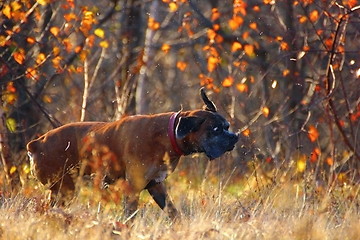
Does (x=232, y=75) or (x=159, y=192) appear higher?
(x=159, y=192)

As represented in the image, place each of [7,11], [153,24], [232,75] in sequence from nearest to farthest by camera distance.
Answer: [7,11]
[153,24]
[232,75]

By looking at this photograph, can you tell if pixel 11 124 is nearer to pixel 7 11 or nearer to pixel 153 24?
pixel 7 11

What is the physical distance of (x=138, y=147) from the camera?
31.3ft

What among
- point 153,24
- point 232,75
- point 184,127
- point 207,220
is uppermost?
point 184,127

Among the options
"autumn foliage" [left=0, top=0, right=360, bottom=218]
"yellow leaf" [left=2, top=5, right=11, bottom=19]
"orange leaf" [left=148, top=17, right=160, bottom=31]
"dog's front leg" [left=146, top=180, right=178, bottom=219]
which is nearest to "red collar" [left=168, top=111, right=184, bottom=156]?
"dog's front leg" [left=146, top=180, right=178, bottom=219]

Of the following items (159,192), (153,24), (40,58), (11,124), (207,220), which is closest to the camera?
(207,220)

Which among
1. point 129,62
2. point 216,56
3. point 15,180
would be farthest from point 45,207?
point 129,62

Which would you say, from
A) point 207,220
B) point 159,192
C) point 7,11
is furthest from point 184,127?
point 7,11

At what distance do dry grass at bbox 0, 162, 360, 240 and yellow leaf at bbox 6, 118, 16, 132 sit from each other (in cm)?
478

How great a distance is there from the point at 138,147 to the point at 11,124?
18.7ft

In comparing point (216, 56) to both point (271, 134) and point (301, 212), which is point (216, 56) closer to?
point (271, 134)

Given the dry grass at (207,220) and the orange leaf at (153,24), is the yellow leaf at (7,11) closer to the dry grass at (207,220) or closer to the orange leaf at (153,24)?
the orange leaf at (153,24)

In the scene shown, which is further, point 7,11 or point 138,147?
point 7,11

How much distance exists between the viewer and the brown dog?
9.45 meters
